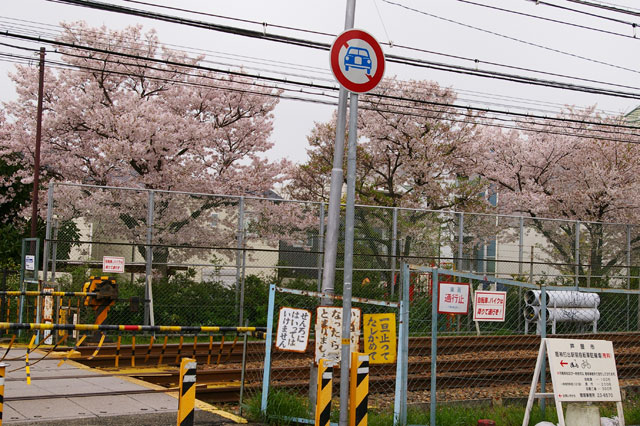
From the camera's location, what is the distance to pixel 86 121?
2633 centimetres

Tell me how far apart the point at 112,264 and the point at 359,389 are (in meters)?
10.8

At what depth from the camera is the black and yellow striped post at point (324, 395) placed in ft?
25.0

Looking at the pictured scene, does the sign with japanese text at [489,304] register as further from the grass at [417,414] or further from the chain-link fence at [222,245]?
the chain-link fence at [222,245]

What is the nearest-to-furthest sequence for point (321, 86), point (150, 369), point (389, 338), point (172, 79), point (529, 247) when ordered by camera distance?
1. point (389, 338)
2. point (150, 369)
3. point (321, 86)
4. point (529, 247)
5. point (172, 79)

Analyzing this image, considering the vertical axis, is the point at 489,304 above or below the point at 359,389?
above

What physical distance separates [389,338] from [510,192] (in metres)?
24.7

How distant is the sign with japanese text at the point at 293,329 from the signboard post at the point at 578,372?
104 inches

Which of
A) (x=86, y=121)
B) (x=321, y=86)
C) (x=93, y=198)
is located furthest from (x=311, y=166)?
(x=93, y=198)

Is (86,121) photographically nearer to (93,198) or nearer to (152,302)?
(93,198)

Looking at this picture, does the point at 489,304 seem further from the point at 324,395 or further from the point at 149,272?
the point at 149,272

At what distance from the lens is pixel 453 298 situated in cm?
884

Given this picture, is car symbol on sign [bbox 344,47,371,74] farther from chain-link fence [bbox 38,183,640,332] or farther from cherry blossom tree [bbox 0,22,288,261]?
cherry blossom tree [bbox 0,22,288,261]

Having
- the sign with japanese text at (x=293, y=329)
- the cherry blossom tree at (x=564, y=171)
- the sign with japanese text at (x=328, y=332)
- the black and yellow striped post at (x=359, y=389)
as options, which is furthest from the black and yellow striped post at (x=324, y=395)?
the cherry blossom tree at (x=564, y=171)

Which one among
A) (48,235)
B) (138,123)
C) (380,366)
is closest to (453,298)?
(380,366)
